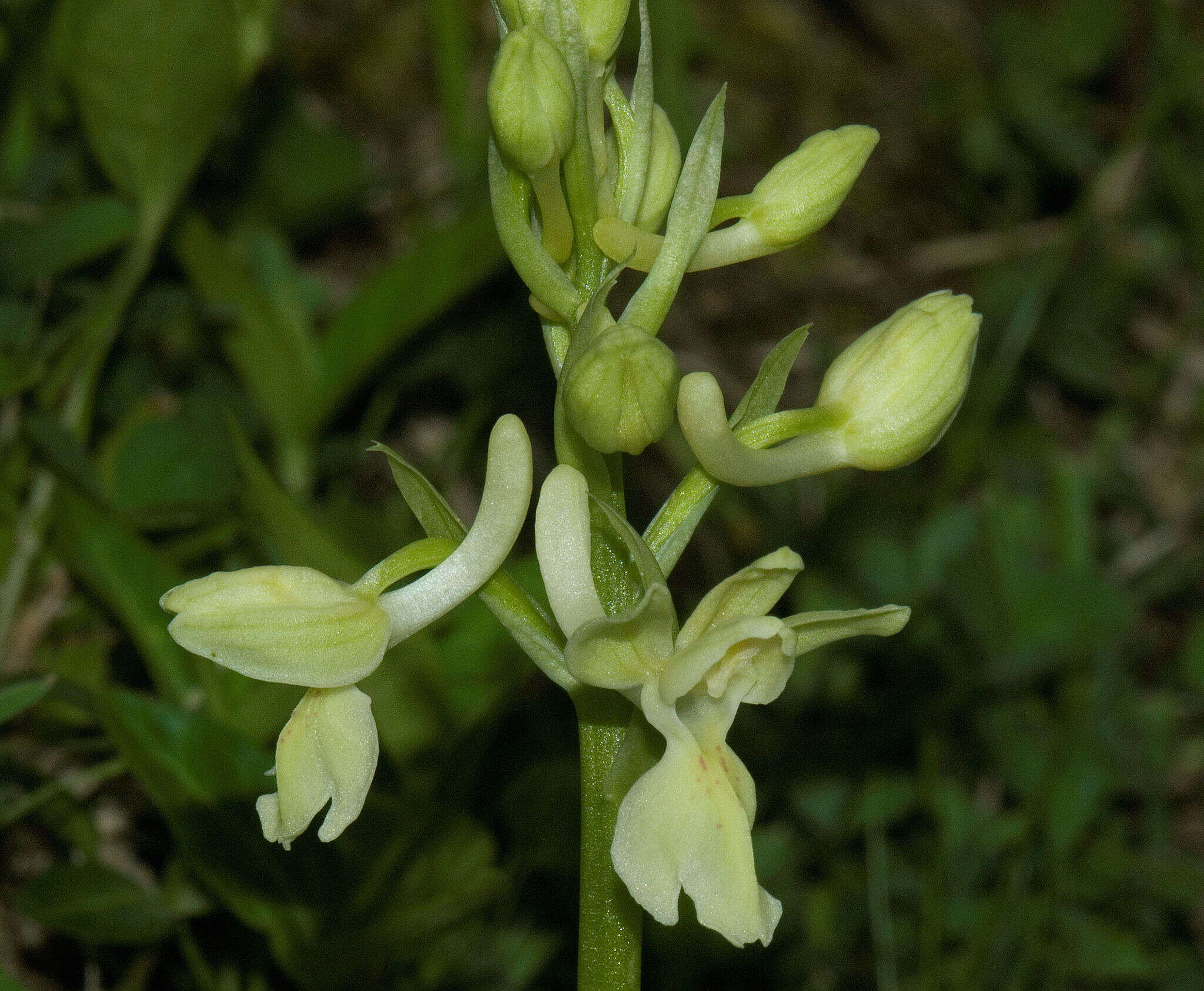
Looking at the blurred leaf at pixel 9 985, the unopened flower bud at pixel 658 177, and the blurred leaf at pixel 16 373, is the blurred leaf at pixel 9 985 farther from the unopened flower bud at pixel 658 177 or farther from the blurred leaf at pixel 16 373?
the unopened flower bud at pixel 658 177

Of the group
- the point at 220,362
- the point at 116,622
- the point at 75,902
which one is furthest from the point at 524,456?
the point at 220,362

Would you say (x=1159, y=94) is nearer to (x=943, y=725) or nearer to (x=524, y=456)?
(x=943, y=725)

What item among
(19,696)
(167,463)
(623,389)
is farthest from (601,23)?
(167,463)

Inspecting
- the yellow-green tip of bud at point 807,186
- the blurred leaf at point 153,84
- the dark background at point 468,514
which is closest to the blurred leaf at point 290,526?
the dark background at point 468,514

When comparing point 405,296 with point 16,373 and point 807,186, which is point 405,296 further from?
point 807,186

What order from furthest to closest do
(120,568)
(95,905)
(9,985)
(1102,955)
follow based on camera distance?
1. (1102,955)
2. (120,568)
3. (95,905)
4. (9,985)
